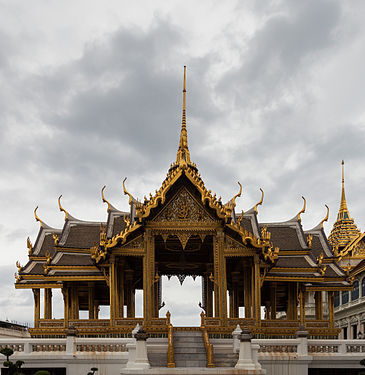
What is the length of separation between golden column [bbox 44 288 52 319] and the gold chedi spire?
1643 inches

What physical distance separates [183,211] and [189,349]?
5380 mm

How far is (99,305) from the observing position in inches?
1171

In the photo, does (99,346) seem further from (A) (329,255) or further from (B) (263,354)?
(A) (329,255)

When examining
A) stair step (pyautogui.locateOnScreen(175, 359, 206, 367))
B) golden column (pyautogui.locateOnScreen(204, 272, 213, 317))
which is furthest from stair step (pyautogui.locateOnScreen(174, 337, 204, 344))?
golden column (pyautogui.locateOnScreen(204, 272, 213, 317))

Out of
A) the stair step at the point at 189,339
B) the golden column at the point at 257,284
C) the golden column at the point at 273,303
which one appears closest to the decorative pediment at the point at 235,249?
the golden column at the point at 257,284

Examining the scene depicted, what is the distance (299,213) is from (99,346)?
13464 mm

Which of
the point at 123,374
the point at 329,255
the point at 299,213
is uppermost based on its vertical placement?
the point at 299,213

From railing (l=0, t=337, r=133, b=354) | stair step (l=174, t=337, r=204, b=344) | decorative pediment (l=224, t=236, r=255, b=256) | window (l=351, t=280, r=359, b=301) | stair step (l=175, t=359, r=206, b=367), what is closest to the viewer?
stair step (l=175, t=359, r=206, b=367)

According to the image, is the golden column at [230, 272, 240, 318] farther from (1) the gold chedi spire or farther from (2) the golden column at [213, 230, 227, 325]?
(1) the gold chedi spire

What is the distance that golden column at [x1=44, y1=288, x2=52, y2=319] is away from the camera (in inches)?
926

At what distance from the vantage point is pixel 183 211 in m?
20.2

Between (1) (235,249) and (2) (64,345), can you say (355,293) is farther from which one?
(2) (64,345)

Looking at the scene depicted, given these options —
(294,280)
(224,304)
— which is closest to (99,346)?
(224,304)

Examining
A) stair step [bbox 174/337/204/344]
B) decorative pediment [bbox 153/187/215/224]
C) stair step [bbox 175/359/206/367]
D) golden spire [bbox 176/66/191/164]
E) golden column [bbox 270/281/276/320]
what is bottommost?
stair step [bbox 175/359/206/367]
